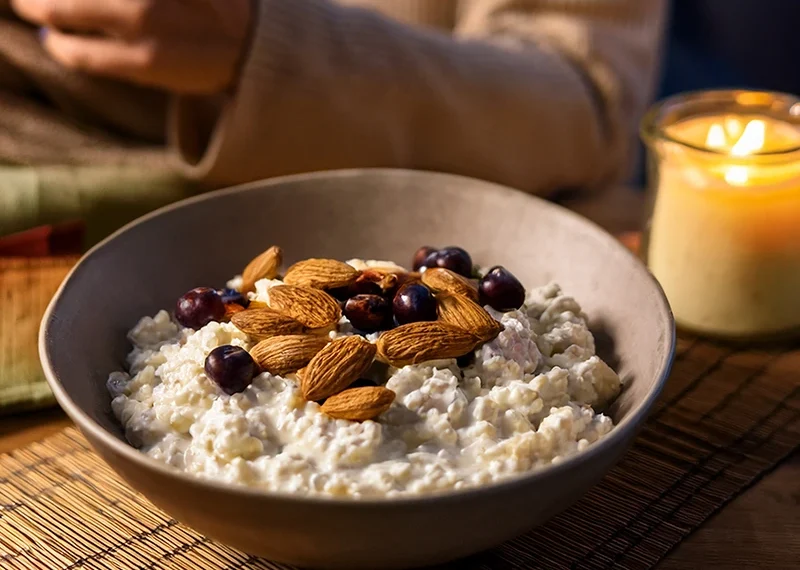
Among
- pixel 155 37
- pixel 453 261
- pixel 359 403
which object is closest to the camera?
pixel 359 403

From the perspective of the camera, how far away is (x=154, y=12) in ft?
4.04

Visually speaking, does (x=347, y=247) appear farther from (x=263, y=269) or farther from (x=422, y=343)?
(x=422, y=343)

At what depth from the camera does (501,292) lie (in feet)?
2.68

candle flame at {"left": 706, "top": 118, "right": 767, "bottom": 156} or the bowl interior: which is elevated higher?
candle flame at {"left": 706, "top": 118, "right": 767, "bottom": 156}

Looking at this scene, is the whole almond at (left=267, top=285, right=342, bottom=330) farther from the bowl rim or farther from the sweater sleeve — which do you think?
the sweater sleeve

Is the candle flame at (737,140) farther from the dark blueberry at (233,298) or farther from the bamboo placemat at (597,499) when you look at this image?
the dark blueberry at (233,298)

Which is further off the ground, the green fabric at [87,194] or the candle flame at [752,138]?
the candle flame at [752,138]

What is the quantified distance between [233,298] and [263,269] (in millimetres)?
59

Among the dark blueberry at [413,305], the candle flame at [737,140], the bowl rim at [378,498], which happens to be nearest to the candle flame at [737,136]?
the candle flame at [737,140]

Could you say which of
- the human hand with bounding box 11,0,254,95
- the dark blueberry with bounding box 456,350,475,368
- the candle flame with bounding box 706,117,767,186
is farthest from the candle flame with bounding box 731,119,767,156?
the human hand with bounding box 11,0,254,95

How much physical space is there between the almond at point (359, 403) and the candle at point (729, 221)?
0.54 m

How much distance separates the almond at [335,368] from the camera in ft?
2.30

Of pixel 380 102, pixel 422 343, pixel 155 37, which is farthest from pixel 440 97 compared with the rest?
pixel 422 343

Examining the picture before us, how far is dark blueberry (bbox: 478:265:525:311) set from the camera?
32.2 inches
